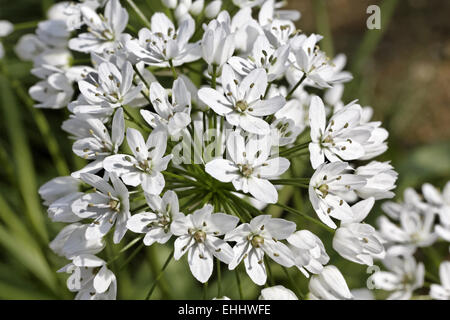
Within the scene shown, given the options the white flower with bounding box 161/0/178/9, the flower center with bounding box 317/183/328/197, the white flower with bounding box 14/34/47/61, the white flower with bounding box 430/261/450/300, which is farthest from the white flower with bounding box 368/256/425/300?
the white flower with bounding box 14/34/47/61

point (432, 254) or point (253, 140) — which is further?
point (432, 254)

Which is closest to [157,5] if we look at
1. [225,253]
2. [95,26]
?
[95,26]

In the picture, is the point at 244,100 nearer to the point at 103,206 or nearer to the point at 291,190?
Answer: the point at 103,206

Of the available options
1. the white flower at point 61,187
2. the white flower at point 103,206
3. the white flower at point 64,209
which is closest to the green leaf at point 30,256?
the white flower at point 61,187

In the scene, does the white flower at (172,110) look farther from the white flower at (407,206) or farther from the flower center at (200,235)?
the white flower at (407,206)

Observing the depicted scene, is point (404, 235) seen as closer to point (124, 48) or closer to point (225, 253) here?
point (225, 253)

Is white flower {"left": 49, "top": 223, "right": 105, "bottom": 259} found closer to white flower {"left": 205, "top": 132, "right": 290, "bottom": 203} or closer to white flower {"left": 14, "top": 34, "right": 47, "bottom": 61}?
white flower {"left": 205, "top": 132, "right": 290, "bottom": 203}
